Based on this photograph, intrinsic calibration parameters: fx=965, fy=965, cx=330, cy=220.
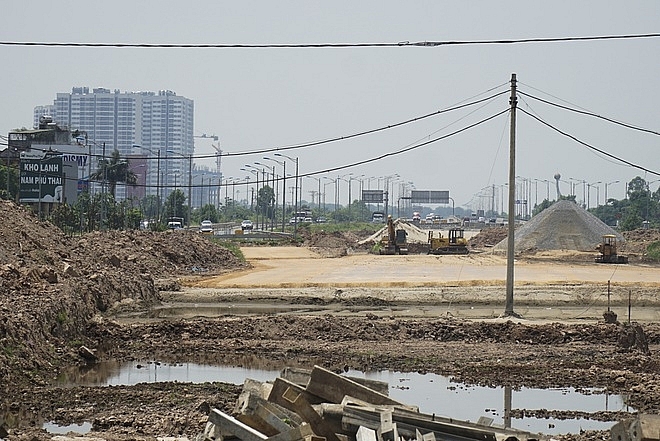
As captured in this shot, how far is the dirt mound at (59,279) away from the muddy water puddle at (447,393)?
51.7 inches

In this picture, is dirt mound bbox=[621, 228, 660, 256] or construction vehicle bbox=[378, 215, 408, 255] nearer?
construction vehicle bbox=[378, 215, 408, 255]

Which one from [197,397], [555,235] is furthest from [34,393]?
[555,235]

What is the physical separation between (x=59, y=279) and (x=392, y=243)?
45.6m

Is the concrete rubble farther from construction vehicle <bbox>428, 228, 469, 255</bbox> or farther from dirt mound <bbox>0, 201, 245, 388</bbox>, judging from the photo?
construction vehicle <bbox>428, 228, 469, 255</bbox>

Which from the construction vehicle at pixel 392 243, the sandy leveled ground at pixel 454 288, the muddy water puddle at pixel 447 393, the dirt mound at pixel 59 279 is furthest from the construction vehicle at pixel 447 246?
the muddy water puddle at pixel 447 393

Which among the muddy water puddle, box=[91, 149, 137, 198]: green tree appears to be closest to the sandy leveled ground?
the muddy water puddle

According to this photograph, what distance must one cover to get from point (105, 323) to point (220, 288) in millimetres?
12893

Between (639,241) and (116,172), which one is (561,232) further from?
(116,172)

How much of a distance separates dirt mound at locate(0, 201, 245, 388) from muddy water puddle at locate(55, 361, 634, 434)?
131cm

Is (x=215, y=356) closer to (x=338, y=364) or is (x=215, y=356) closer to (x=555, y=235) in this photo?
(x=338, y=364)

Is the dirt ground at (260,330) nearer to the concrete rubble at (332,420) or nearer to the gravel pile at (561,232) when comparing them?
the concrete rubble at (332,420)

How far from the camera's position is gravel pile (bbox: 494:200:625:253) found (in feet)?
262

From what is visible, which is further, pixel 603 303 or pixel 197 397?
pixel 603 303

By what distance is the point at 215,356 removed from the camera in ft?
77.9
